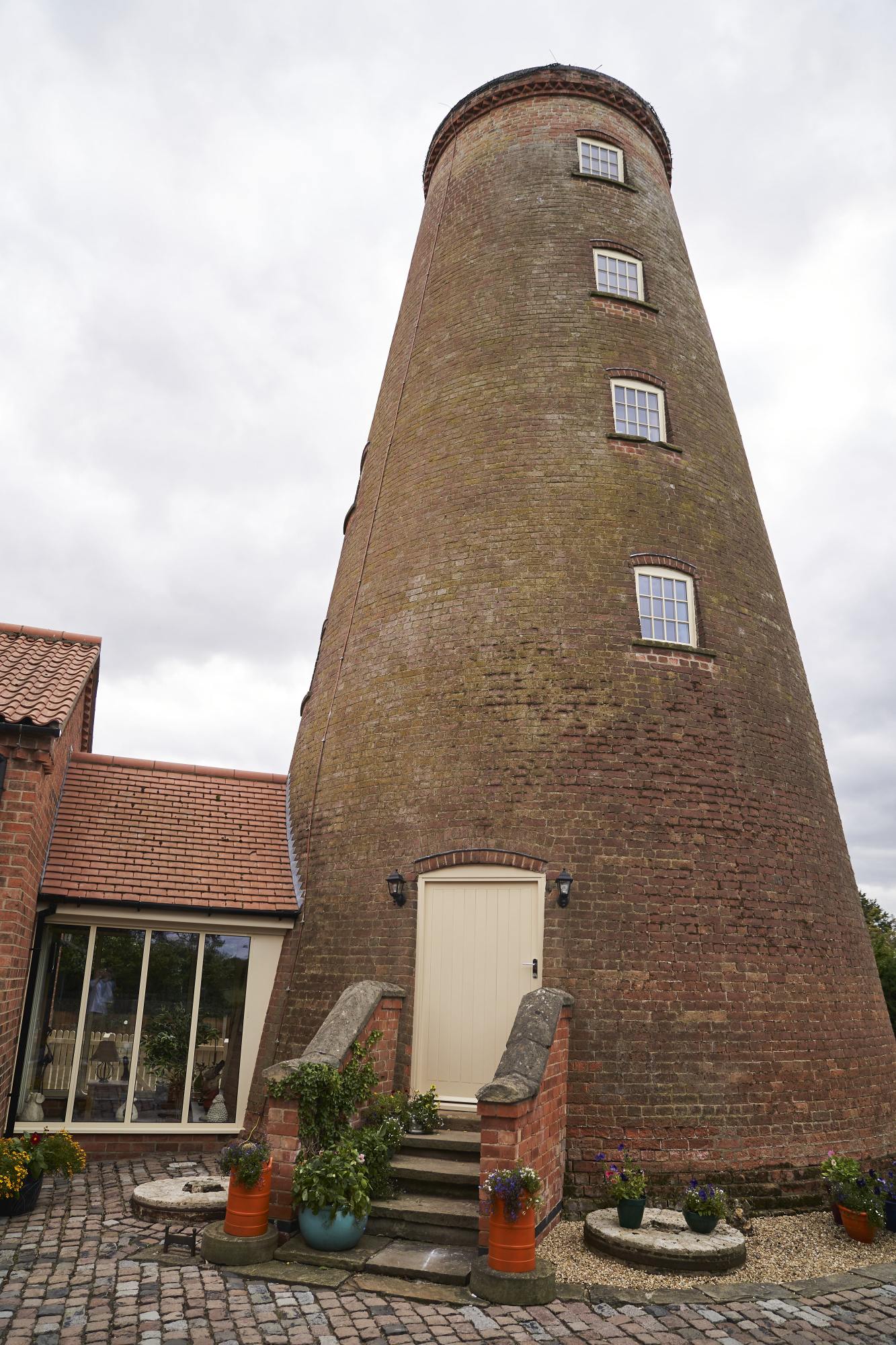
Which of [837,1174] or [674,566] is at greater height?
[674,566]

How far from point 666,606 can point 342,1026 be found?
6.07 m

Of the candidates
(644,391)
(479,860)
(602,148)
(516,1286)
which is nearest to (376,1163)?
(516,1286)

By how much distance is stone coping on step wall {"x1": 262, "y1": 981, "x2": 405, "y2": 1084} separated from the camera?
24.5ft

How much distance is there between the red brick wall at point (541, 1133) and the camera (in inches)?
266

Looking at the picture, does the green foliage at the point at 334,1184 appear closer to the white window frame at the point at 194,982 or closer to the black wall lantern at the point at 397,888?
the black wall lantern at the point at 397,888

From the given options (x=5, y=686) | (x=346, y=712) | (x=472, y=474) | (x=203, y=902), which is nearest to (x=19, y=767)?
(x=5, y=686)

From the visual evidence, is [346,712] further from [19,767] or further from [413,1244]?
[413,1244]

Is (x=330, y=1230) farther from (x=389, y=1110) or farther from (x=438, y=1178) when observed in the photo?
(x=389, y=1110)

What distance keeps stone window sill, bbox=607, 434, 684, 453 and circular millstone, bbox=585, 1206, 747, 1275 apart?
28.8 ft

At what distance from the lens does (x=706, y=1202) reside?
23.9ft

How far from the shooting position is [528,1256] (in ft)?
20.8

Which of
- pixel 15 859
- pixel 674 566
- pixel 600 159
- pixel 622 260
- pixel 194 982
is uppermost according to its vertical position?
pixel 600 159

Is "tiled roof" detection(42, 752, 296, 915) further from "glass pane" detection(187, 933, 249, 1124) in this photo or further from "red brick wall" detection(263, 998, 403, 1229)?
"red brick wall" detection(263, 998, 403, 1229)

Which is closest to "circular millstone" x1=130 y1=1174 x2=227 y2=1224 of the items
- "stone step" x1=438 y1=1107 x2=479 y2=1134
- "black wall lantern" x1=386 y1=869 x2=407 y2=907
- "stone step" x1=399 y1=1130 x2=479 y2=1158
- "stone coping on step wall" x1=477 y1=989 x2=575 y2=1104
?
"stone step" x1=399 y1=1130 x2=479 y2=1158
